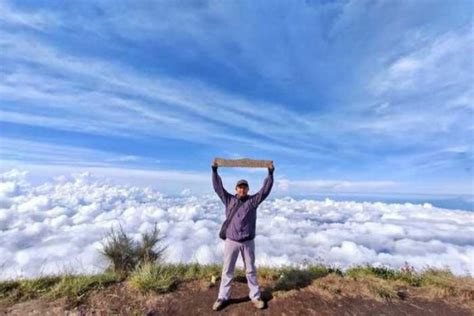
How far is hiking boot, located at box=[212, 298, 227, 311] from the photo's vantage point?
6965mm

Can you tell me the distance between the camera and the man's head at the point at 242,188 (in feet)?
23.5

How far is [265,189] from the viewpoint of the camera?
7.18 m

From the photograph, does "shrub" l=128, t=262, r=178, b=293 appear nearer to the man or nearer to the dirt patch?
the dirt patch

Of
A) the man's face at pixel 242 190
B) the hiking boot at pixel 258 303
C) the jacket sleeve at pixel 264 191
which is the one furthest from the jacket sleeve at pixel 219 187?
the hiking boot at pixel 258 303

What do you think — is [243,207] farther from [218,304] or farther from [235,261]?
[218,304]

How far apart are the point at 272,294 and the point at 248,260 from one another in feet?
3.89

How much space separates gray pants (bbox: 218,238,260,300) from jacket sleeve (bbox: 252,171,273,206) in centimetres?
84

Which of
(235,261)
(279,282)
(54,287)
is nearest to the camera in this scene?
(235,261)

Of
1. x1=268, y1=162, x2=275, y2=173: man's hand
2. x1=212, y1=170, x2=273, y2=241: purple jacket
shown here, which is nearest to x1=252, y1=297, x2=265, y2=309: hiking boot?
x1=212, y1=170, x2=273, y2=241: purple jacket

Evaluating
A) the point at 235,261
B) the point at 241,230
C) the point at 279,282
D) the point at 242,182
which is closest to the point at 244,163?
the point at 242,182

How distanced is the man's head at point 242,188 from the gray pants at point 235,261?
36.8 inches

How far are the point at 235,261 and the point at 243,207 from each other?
3.62 feet

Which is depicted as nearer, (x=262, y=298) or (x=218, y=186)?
(x=218, y=186)

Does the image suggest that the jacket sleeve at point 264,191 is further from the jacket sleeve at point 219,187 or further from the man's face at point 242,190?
the jacket sleeve at point 219,187
